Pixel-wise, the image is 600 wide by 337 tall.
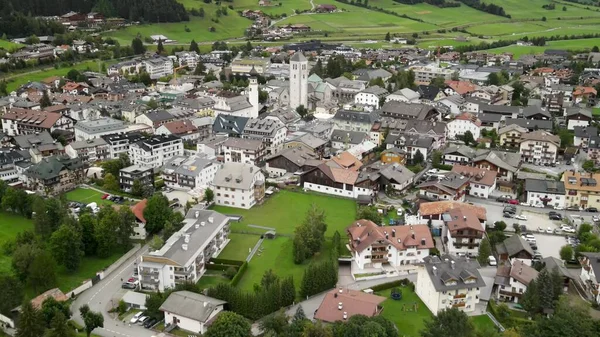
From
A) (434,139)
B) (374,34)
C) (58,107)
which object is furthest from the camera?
(374,34)

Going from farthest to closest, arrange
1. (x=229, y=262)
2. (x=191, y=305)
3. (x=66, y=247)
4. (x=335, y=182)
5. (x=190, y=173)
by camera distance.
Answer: (x=190, y=173)
(x=335, y=182)
(x=229, y=262)
(x=66, y=247)
(x=191, y=305)

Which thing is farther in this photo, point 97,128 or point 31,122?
point 31,122

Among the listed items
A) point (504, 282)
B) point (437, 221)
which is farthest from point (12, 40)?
point (504, 282)

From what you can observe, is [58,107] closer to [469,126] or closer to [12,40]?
[12,40]

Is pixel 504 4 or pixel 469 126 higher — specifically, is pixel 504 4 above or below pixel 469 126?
above

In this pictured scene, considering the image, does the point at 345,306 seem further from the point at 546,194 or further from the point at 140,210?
the point at 546,194

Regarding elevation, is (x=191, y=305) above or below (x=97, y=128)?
below

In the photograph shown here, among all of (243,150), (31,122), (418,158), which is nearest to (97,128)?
(31,122)

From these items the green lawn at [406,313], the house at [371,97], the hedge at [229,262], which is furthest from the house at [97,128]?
the green lawn at [406,313]

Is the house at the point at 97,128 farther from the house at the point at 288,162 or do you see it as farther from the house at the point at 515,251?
the house at the point at 515,251
